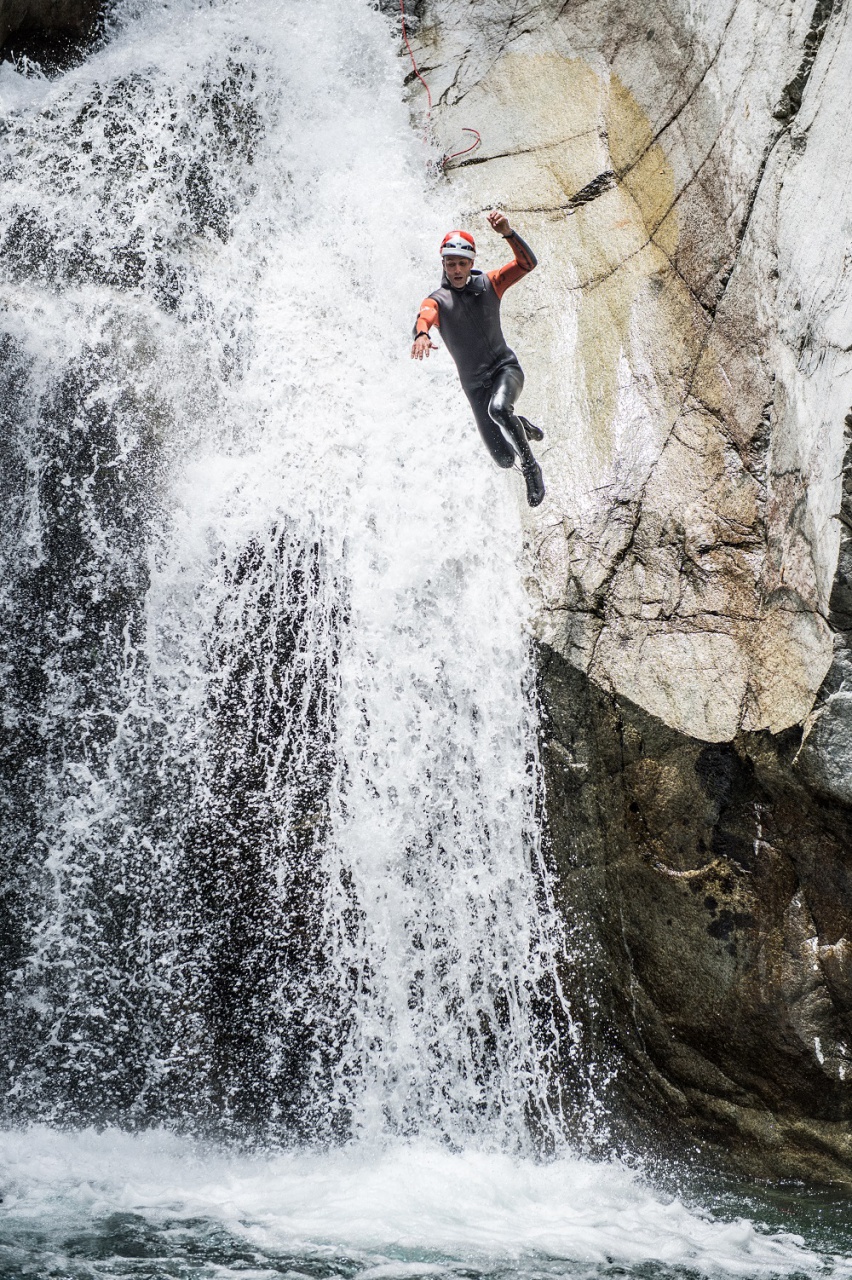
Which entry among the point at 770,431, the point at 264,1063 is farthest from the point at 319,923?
the point at 770,431

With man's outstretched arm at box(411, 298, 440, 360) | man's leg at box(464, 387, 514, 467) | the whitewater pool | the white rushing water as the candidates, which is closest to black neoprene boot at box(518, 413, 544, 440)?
man's leg at box(464, 387, 514, 467)

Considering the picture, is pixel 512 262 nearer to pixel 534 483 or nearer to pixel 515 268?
pixel 515 268

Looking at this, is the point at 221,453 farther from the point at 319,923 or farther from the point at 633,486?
the point at 319,923

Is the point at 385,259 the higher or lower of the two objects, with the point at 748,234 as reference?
higher

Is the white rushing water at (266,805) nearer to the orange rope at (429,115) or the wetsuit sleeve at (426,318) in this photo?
the wetsuit sleeve at (426,318)

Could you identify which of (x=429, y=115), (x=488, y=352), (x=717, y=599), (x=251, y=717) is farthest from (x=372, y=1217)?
(x=429, y=115)

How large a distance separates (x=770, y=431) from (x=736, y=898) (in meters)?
2.39

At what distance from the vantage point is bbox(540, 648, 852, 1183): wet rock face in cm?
455

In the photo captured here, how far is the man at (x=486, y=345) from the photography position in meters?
5.46

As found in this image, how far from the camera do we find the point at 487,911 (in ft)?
16.3

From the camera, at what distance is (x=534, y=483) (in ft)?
18.1

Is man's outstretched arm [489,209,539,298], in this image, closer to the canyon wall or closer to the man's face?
the man's face

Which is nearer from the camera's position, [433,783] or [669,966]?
[669,966]

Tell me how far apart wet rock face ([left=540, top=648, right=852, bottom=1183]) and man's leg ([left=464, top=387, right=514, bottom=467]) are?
131cm
